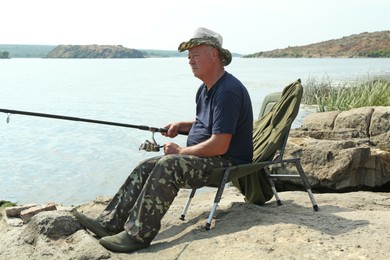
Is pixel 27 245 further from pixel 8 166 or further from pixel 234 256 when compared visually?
pixel 8 166

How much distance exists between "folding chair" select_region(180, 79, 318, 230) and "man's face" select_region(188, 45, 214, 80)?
2.89 feet

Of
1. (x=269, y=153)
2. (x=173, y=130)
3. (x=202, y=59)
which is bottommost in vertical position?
(x=269, y=153)

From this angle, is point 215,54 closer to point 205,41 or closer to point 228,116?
point 205,41

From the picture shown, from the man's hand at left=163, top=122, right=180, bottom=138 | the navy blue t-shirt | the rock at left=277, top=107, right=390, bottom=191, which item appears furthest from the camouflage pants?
the rock at left=277, top=107, right=390, bottom=191

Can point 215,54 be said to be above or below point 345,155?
above

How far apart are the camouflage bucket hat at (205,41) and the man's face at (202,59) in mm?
50

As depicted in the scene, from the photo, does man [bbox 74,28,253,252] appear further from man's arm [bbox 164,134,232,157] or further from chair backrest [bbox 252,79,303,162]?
chair backrest [bbox 252,79,303,162]

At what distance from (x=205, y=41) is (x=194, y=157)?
99cm

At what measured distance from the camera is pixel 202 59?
508 cm

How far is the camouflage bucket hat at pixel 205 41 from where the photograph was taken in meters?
5.02

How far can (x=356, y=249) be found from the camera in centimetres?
423

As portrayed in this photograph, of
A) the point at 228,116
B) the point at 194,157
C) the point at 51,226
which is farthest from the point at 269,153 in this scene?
the point at 51,226

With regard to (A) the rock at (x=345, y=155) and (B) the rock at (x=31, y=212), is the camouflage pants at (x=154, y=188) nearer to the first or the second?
(B) the rock at (x=31, y=212)

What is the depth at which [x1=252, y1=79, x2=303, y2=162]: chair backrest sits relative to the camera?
5.35 meters
